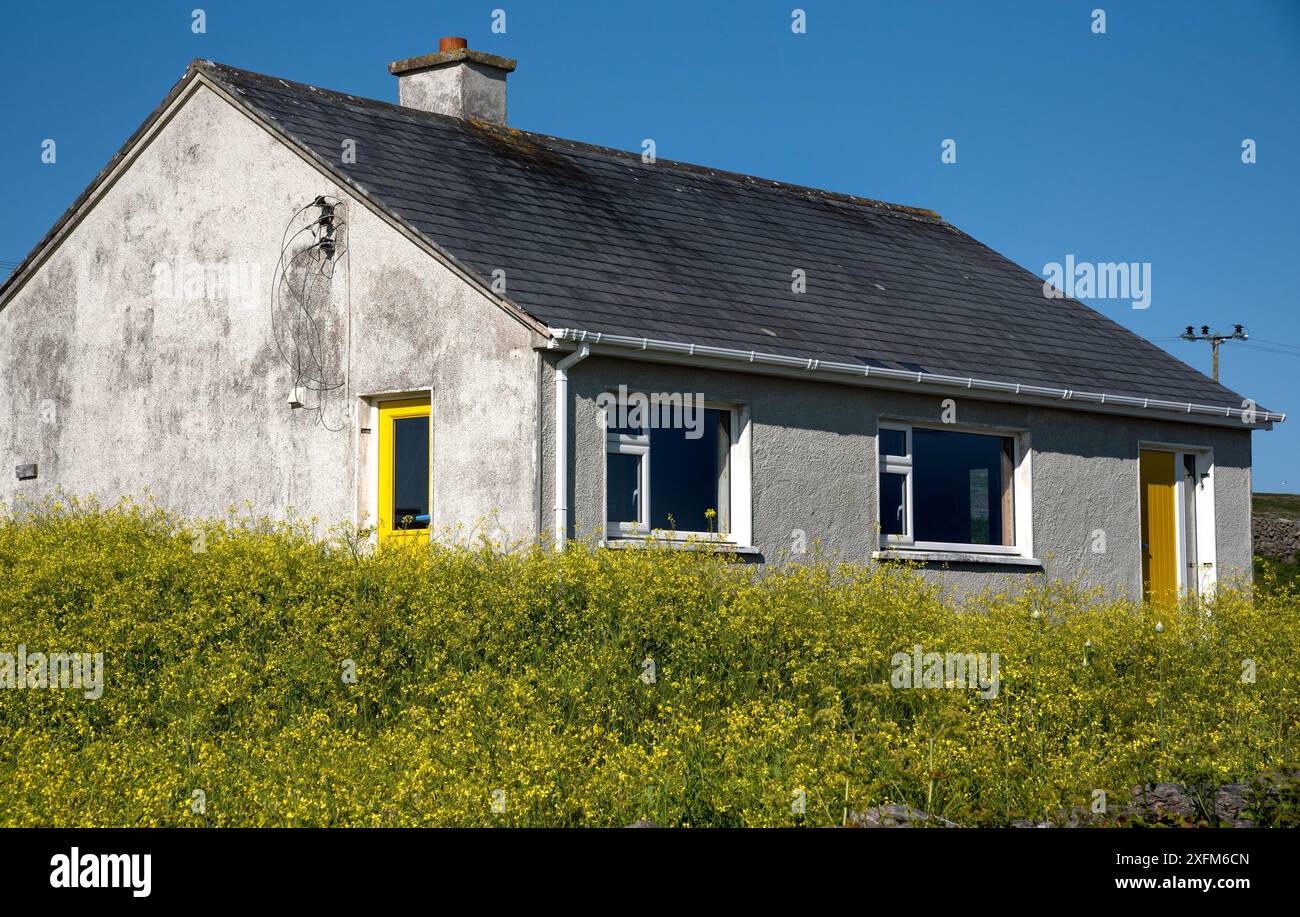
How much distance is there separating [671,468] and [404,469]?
2.52 metres

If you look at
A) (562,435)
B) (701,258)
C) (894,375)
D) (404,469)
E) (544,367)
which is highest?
(701,258)

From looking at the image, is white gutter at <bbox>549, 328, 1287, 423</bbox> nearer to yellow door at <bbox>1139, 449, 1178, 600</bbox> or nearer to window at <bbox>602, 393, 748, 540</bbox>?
window at <bbox>602, 393, 748, 540</bbox>

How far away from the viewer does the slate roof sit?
14.2 m

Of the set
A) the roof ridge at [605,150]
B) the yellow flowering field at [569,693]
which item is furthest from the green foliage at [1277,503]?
the yellow flowering field at [569,693]

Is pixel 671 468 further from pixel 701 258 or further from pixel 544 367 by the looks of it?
pixel 701 258

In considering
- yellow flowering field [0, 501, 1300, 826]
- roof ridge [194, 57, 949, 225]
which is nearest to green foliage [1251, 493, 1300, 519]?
roof ridge [194, 57, 949, 225]

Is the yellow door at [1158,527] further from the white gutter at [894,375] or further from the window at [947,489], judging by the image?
the window at [947,489]

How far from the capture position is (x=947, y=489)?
52.2 feet

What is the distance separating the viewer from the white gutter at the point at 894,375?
12.9 meters

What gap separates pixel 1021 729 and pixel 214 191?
10.7m

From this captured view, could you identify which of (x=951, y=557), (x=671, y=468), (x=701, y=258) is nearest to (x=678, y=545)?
(x=671, y=468)

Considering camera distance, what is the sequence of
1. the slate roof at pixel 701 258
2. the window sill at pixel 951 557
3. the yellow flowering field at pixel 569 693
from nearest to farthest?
the yellow flowering field at pixel 569 693 < the slate roof at pixel 701 258 < the window sill at pixel 951 557

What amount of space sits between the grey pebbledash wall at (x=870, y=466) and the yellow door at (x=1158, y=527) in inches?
14.1
